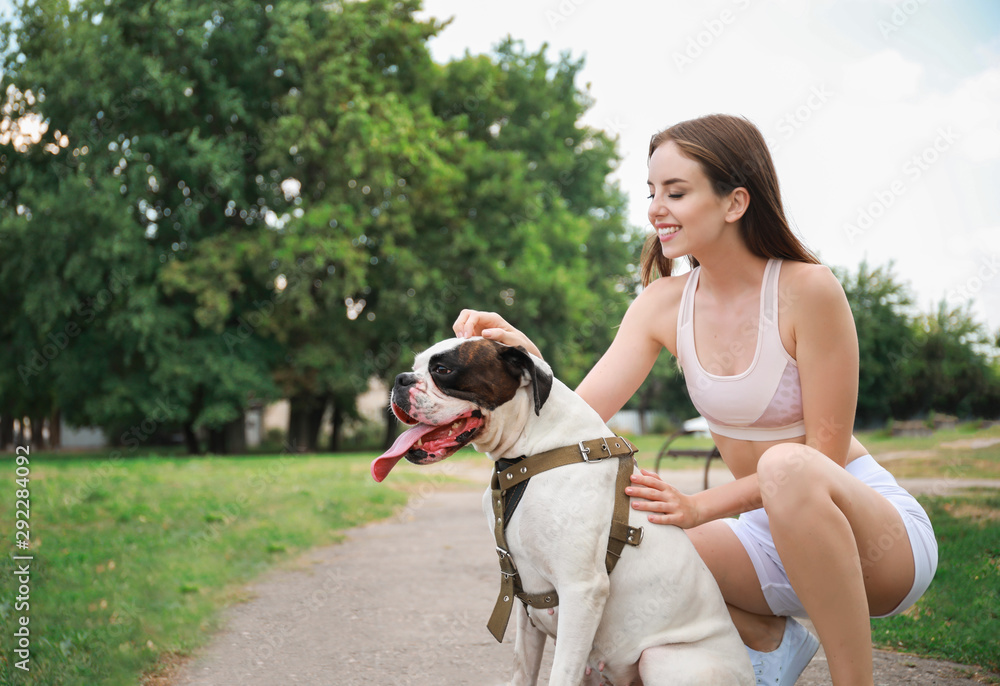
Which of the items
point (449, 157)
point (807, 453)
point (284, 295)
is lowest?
point (807, 453)

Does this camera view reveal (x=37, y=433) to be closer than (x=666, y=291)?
No

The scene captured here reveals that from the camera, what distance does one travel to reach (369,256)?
72.6 feet

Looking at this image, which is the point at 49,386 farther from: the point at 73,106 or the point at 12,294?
the point at 73,106

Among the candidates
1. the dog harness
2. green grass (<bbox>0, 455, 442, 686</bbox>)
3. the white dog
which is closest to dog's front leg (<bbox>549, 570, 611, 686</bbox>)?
the white dog

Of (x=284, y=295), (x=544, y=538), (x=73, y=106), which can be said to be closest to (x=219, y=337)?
(x=284, y=295)

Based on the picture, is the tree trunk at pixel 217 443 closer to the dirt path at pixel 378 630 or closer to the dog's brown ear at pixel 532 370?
the dirt path at pixel 378 630

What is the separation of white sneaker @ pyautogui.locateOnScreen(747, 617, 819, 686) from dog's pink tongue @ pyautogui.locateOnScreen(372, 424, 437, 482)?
137cm

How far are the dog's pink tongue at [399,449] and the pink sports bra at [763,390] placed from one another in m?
0.98

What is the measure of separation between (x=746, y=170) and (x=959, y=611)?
3183 mm

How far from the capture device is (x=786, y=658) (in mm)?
2617

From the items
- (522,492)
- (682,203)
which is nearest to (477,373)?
(522,492)

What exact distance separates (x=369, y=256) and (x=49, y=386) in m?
10.1

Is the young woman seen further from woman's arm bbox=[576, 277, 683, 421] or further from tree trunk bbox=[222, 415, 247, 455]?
tree trunk bbox=[222, 415, 247, 455]

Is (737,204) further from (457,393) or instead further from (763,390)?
(457,393)
